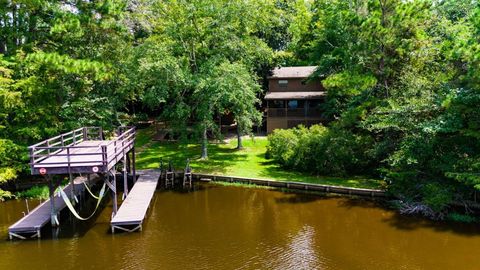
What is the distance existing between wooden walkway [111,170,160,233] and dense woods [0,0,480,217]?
566 centimetres

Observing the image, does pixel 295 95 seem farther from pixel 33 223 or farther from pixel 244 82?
pixel 33 223

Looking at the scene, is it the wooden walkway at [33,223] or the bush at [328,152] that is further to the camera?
the bush at [328,152]

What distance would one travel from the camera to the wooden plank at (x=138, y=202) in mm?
17578

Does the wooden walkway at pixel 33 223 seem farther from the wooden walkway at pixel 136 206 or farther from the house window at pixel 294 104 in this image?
the house window at pixel 294 104

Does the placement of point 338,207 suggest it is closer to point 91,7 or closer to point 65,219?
point 65,219

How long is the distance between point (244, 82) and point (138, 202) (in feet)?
36.9

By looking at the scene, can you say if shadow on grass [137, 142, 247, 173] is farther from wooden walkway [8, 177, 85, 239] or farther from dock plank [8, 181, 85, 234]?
wooden walkway [8, 177, 85, 239]

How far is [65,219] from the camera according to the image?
19688 mm

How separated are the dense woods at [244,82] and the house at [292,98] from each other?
8160 millimetres

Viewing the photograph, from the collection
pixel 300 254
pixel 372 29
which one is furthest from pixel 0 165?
pixel 372 29

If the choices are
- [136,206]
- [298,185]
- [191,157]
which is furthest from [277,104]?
[136,206]

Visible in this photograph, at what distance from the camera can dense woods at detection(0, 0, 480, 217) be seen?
65.5ft

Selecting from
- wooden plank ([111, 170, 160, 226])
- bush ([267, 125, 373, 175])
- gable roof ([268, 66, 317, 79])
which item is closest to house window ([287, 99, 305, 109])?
gable roof ([268, 66, 317, 79])

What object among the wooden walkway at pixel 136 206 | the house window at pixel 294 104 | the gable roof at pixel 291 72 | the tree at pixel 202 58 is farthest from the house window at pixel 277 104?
the wooden walkway at pixel 136 206
